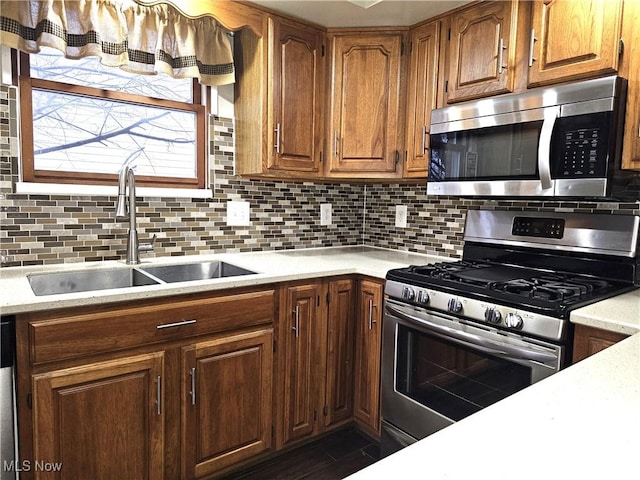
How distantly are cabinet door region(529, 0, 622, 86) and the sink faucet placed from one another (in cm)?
174

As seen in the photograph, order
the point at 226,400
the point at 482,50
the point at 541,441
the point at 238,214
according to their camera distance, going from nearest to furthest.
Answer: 1. the point at 541,441
2. the point at 226,400
3. the point at 482,50
4. the point at 238,214

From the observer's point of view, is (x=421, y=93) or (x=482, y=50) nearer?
(x=482, y=50)

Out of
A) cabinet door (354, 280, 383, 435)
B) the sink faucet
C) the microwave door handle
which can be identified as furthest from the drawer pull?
the microwave door handle

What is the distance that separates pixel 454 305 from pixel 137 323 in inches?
45.2

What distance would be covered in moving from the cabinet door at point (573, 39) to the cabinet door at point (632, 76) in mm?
28

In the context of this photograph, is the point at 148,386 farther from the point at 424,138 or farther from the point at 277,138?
the point at 424,138

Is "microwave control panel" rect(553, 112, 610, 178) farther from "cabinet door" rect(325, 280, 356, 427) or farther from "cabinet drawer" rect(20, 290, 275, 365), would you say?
"cabinet drawer" rect(20, 290, 275, 365)

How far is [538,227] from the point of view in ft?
6.63

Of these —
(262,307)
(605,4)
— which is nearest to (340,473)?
(262,307)

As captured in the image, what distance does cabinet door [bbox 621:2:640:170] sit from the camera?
5.02 feet

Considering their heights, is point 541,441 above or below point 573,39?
below

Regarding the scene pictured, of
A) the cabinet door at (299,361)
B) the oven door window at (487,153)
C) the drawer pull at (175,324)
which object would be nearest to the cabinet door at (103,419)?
the drawer pull at (175,324)

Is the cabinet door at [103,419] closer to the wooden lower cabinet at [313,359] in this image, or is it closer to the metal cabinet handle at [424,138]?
the wooden lower cabinet at [313,359]

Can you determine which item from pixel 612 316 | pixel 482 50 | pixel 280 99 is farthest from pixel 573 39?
pixel 280 99
